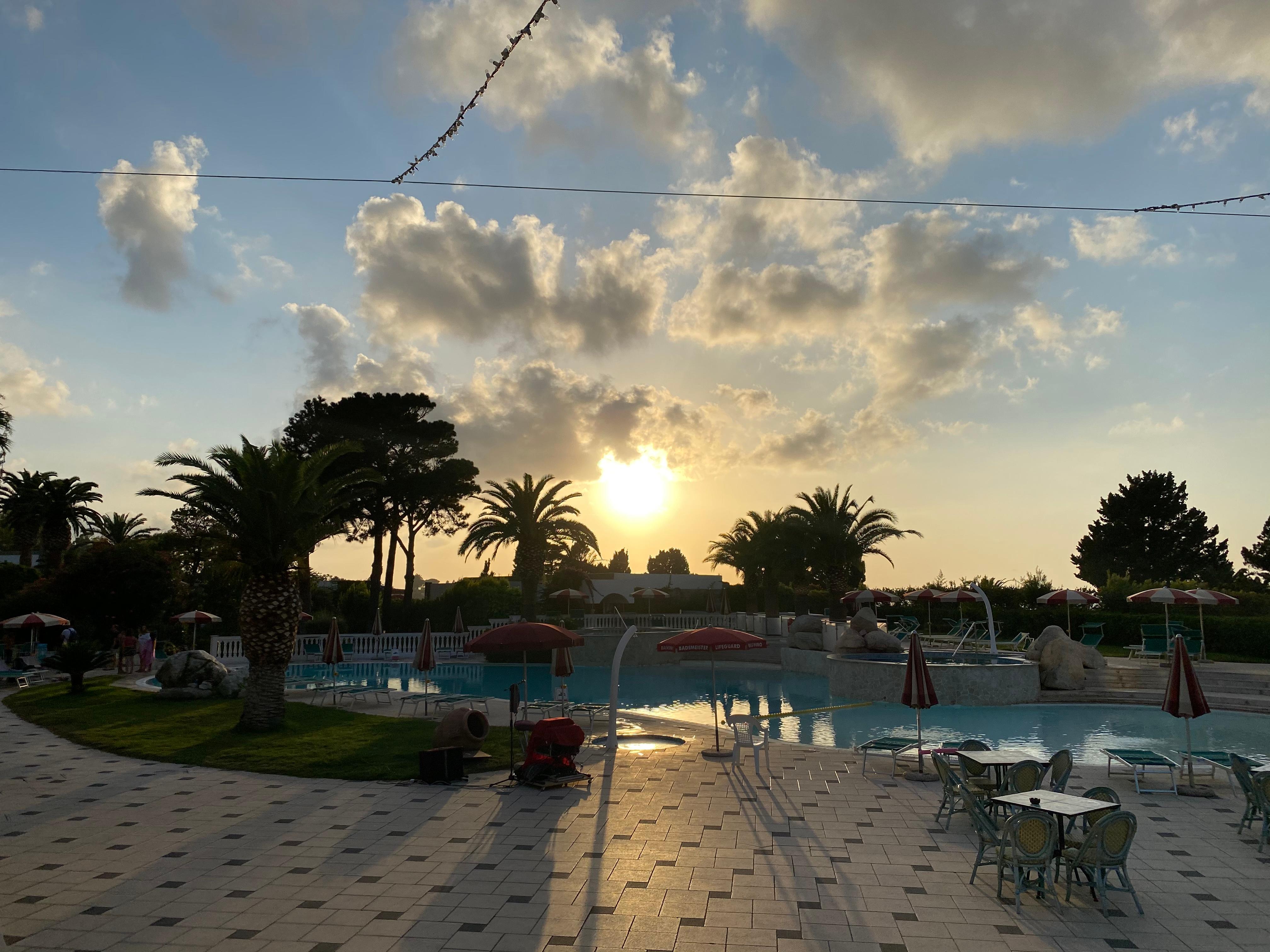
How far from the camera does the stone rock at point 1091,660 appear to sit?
23344 millimetres

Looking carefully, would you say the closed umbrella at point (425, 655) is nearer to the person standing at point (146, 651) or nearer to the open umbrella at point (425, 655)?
the open umbrella at point (425, 655)

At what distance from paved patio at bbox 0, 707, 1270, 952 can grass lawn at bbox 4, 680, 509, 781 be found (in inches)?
44.3

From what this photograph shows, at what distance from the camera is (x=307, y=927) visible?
6.73m

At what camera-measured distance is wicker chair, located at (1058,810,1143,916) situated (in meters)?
7.11

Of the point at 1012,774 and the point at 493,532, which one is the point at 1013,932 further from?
the point at 493,532

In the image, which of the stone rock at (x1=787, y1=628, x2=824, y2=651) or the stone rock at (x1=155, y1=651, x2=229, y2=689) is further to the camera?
the stone rock at (x1=787, y1=628, x2=824, y2=651)

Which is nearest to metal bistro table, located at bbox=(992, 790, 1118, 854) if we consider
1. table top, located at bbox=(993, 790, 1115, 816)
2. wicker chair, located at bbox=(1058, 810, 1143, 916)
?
table top, located at bbox=(993, 790, 1115, 816)

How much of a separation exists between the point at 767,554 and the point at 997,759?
101ft

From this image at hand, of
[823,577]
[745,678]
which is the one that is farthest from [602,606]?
[745,678]

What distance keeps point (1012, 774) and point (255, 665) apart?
1435 centimetres

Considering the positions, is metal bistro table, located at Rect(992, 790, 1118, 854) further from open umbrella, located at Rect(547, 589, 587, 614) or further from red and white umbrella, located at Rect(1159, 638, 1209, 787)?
open umbrella, located at Rect(547, 589, 587, 614)

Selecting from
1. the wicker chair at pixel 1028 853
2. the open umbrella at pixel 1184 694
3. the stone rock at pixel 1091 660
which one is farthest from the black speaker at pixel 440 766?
the stone rock at pixel 1091 660

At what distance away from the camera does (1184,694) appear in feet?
37.0

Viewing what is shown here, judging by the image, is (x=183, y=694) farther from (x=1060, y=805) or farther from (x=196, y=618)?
(x=1060, y=805)
